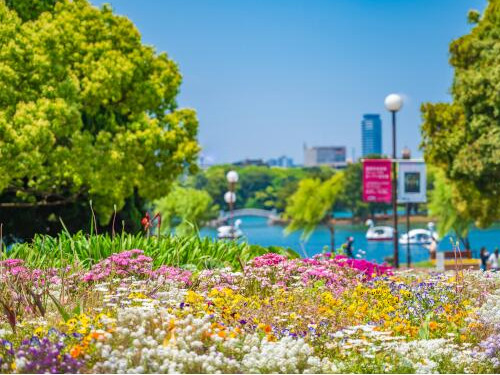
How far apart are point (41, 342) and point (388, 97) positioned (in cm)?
2088

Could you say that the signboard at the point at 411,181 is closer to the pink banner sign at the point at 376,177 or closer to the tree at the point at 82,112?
the pink banner sign at the point at 376,177

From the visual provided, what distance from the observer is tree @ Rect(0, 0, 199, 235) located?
23516mm

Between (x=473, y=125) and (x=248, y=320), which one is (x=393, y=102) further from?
(x=248, y=320)

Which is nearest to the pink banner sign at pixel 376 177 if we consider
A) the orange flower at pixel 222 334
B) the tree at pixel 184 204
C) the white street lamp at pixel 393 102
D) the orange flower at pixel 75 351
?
the white street lamp at pixel 393 102

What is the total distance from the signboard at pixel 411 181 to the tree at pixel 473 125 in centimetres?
222

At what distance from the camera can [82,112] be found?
28438 mm

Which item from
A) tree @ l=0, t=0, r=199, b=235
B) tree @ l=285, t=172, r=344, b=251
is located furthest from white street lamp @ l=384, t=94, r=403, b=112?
tree @ l=285, t=172, r=344, b=251

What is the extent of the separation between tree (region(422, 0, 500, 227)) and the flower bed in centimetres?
1784

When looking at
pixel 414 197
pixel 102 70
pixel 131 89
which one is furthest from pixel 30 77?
pixel 414 197

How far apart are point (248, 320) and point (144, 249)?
15.2 ft

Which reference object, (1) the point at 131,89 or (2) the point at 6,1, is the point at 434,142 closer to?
(1) the point at 131,89

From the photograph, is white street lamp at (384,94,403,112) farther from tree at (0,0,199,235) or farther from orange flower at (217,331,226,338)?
orange flower at (217,331,226,338)

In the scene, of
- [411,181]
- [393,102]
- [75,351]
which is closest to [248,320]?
[75,351]

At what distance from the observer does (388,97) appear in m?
26.5
